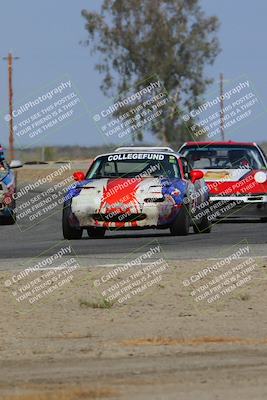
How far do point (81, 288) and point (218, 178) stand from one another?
40.2 ft

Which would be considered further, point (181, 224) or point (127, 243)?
point (181, 224)

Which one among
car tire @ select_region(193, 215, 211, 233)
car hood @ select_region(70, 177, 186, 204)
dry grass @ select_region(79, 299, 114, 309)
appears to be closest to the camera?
dry grass @ select_region(79, 299, 114, 309)

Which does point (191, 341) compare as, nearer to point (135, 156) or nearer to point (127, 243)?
point (127, 243)

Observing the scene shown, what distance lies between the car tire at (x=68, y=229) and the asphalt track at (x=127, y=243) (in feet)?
0.55

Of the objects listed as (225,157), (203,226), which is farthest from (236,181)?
(203,226)

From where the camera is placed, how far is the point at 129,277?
14.4 m

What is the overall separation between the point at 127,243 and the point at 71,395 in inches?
478

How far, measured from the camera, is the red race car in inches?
999

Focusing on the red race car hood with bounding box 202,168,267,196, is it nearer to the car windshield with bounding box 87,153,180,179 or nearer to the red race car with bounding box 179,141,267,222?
the red race car with bounding box 179,141,267,222

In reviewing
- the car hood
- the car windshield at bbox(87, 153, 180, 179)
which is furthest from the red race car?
the car hood

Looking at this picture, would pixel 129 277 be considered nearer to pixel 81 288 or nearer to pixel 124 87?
pixel 81 288

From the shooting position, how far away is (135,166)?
2117 centimetres

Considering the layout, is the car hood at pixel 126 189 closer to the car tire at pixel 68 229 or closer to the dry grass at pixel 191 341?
the car tire at pixel 68 229

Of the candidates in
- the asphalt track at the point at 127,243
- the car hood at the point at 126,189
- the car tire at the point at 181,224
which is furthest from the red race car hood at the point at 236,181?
the car hood at the point at 126,189
